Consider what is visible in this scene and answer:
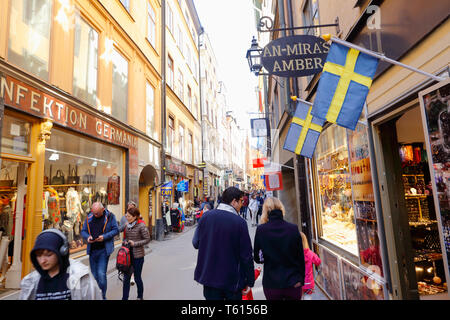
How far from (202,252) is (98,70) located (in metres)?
8.38

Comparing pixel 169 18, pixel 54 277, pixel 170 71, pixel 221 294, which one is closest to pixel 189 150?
pixel 170 71

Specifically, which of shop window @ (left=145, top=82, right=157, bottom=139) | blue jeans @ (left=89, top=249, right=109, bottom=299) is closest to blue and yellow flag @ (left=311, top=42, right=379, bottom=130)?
blue jeans @ (left=89, top=249, right=109, bottom=299)

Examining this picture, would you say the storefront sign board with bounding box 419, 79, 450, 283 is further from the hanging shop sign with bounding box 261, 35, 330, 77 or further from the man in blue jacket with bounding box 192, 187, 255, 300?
the hanging shop sign with bounding box 261, 35, 330, 77

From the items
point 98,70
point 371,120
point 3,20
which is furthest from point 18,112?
point 371,120

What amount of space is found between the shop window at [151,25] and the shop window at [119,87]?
3612 millimetres

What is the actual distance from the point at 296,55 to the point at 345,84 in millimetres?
2188

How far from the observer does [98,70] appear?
9406 mm

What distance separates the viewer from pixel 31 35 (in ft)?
21.4

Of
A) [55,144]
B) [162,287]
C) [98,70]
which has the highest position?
[98,70]

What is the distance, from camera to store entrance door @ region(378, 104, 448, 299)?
12.6ft

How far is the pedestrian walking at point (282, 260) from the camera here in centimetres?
333
